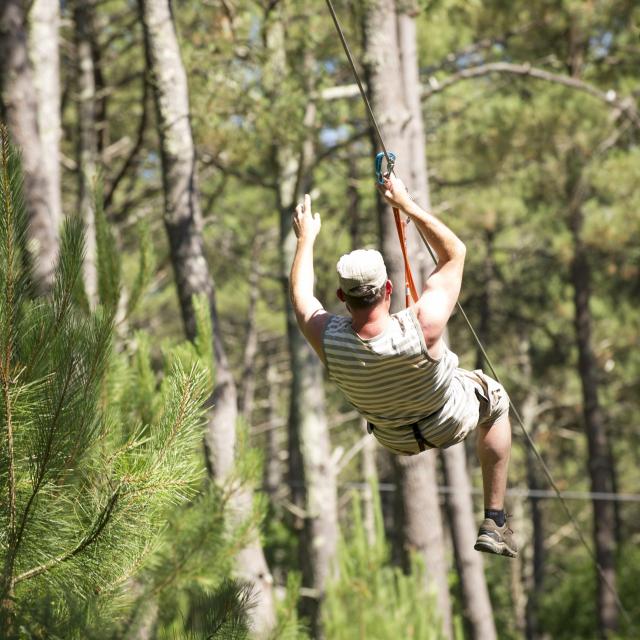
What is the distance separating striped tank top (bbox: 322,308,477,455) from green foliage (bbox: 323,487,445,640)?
270cm

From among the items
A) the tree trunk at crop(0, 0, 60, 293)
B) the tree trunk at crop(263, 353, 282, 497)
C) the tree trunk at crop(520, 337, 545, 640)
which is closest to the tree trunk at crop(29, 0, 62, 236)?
the tree trunk at crop(0, 0, 60, 293)

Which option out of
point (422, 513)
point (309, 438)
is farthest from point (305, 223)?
point (309, 438)

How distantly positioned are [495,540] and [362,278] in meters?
1.21

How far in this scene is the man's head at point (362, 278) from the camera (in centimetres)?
272

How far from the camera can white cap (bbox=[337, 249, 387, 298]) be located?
8.91 ft

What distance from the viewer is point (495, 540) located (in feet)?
10.8

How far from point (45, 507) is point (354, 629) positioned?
371 cm

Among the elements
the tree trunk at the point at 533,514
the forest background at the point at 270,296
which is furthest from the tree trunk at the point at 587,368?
the tree trunk at the point at 533,514

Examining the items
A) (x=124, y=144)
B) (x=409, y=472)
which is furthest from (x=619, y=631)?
(x=124, y=144)

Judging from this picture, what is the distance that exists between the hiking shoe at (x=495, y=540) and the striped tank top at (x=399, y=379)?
0.42m

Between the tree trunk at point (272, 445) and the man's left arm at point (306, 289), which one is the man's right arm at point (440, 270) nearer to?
the man's left arm at point (306, 289)

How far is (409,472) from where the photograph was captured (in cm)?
688

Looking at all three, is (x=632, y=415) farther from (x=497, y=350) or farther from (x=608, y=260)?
(x=608, y=260)

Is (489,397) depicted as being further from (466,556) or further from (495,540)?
(466,556)
